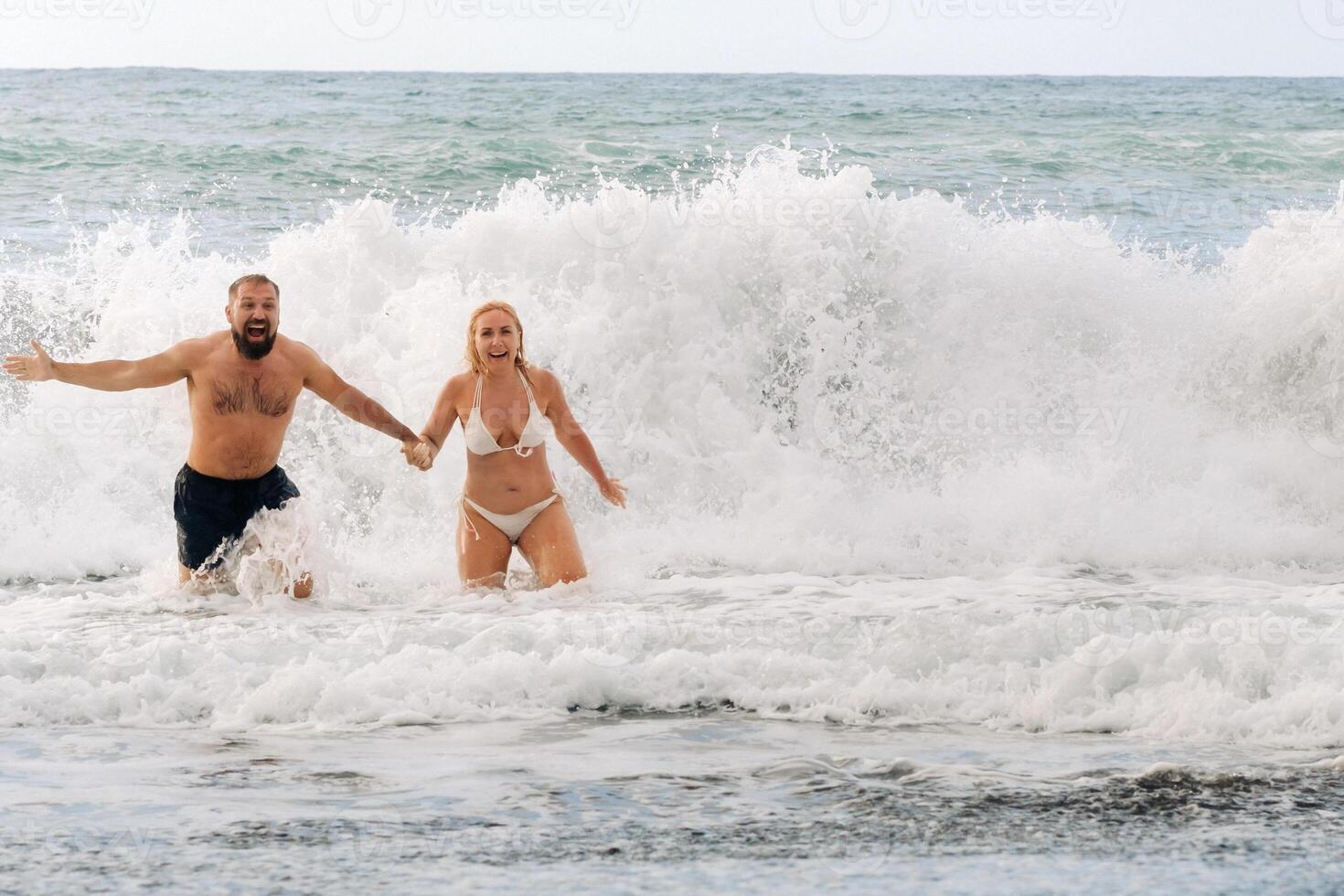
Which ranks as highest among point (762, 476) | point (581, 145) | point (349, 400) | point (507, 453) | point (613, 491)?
point (581, 145)

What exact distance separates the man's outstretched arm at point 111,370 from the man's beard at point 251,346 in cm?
25

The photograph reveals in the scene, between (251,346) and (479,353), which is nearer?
(251,346)

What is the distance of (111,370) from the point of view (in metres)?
5.62

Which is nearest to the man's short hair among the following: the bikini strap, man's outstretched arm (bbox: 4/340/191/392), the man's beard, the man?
the man

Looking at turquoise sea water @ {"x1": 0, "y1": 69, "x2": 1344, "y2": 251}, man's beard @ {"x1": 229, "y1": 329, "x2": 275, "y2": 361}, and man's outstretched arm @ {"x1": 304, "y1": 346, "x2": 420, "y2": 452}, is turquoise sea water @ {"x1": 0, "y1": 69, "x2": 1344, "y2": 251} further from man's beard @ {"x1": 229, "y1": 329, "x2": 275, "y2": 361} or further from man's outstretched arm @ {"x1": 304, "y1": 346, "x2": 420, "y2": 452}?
man's beard @ {"x1": 229, "y1": 329, "x2": 275, "y2": 361}

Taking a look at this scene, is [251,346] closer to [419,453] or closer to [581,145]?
[419,453]

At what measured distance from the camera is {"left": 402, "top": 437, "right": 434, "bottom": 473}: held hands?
5503mm

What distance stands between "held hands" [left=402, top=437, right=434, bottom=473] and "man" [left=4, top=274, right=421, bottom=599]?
0.05 ft

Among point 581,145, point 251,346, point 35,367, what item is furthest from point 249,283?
point 581,145

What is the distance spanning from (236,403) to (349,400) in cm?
48

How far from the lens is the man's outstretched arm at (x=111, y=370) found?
212 inches

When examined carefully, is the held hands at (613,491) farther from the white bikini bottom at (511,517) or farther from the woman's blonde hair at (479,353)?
the woman's blonde hair at (479,353)

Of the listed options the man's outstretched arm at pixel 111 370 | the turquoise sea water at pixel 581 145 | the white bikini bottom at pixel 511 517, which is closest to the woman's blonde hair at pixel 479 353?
the white bikini bottom at pixel 511 517

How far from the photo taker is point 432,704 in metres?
4.65
